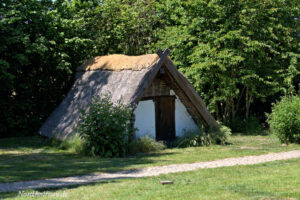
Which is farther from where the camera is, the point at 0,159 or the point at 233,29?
the point at 233,29

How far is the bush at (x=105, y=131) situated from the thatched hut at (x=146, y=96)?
1020 millimetres

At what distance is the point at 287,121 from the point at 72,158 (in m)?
7.39

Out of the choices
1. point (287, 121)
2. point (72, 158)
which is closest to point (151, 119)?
point (72, 158)

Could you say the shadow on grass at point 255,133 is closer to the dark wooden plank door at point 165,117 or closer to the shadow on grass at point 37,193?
the dark wooden plank door at point 165,117

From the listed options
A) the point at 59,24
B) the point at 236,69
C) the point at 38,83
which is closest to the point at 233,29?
the point at 236,69

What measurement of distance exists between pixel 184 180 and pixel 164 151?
17.2 ft

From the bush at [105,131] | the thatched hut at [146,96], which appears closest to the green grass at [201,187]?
the bush at [105,131]

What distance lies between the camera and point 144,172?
955 cm

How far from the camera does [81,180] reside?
867cm

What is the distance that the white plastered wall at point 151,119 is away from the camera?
14.8m

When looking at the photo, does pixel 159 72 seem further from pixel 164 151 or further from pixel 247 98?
pixel 247 98

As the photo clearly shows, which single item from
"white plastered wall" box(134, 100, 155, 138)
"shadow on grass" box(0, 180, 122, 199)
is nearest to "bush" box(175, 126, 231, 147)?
"white plastered wall" box(134, 100, 155, 138)

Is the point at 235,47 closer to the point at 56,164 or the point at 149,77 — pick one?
the point at 149,77

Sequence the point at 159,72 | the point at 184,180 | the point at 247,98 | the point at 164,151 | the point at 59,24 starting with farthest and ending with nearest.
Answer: the point at 247,98, the point at 59,24, the point at 159,72, the point at 164,151, the point at 184,180
